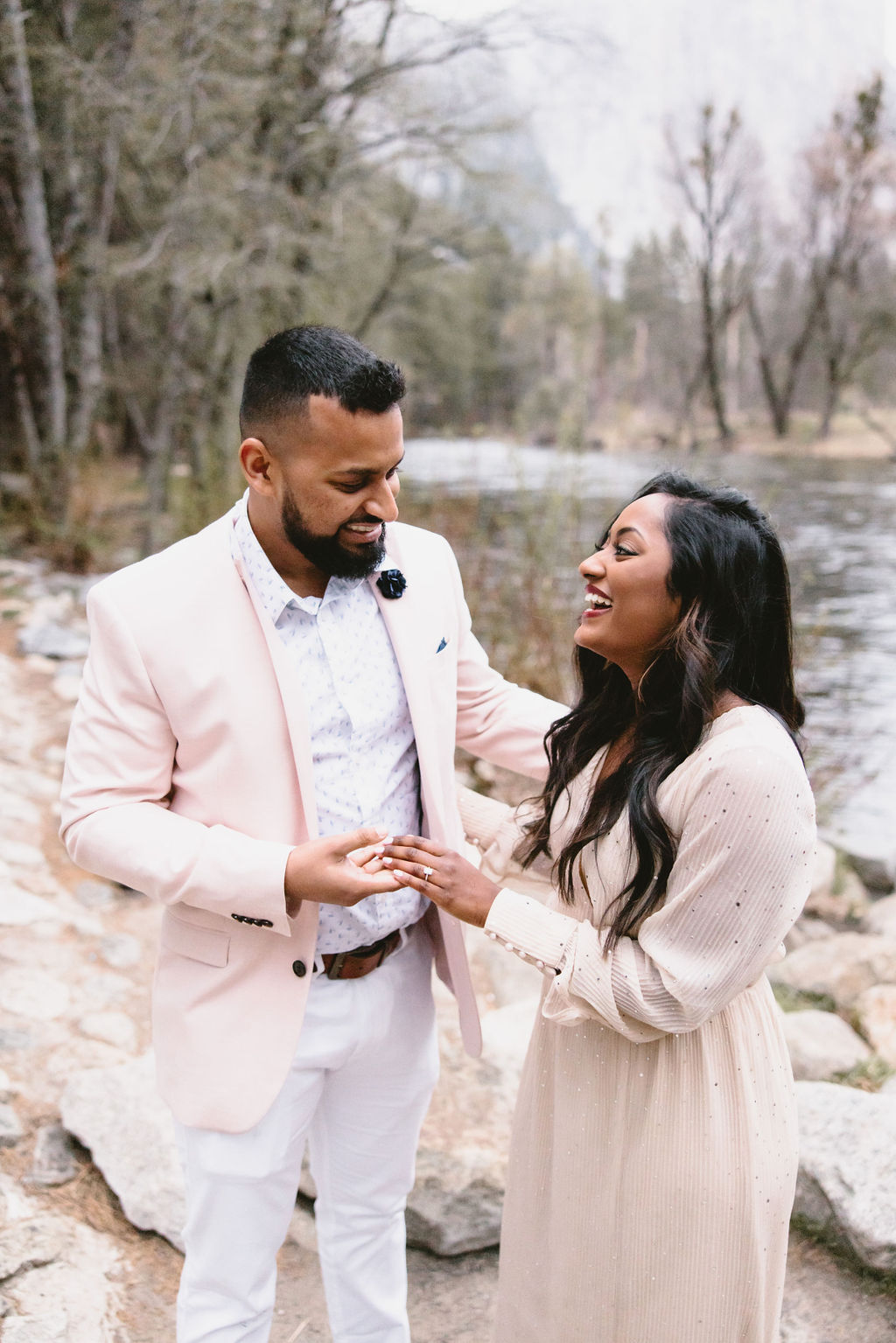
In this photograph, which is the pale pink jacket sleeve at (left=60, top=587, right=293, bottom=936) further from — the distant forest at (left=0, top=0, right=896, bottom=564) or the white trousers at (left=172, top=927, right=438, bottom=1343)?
the distant forest at (left=0, top=0, right=896, bottom=564)

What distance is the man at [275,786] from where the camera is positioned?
5.50 feet

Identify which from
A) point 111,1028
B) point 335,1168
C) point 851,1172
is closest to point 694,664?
point 335,1168

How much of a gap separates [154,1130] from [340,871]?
1.56 meters

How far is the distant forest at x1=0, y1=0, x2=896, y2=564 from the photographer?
8.50 meters

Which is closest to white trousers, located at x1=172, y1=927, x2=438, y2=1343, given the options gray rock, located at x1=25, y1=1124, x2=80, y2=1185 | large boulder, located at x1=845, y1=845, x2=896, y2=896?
gray rock, located at x1=25, y1=1124, x2=80, y2=1185

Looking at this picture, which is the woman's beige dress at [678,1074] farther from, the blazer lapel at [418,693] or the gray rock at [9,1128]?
the gray rock at [9,1128]

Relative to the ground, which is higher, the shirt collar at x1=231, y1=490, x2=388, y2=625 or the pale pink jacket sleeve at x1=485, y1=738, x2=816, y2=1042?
the shirt collar at x1=231, y1=490, x2=388, y2=625

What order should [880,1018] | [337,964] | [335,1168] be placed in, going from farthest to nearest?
[880,1018], [335,1168], [337,964]

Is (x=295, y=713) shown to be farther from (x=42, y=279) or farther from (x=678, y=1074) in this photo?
(x=42, y=279)

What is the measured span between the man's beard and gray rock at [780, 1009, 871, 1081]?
2.24 metres

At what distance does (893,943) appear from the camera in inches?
171

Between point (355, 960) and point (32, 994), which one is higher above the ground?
point (355, 960)

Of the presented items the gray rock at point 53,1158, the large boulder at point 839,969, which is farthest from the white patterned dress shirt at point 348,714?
the large boulder at point 839,969

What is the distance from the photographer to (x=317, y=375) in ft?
5.54
